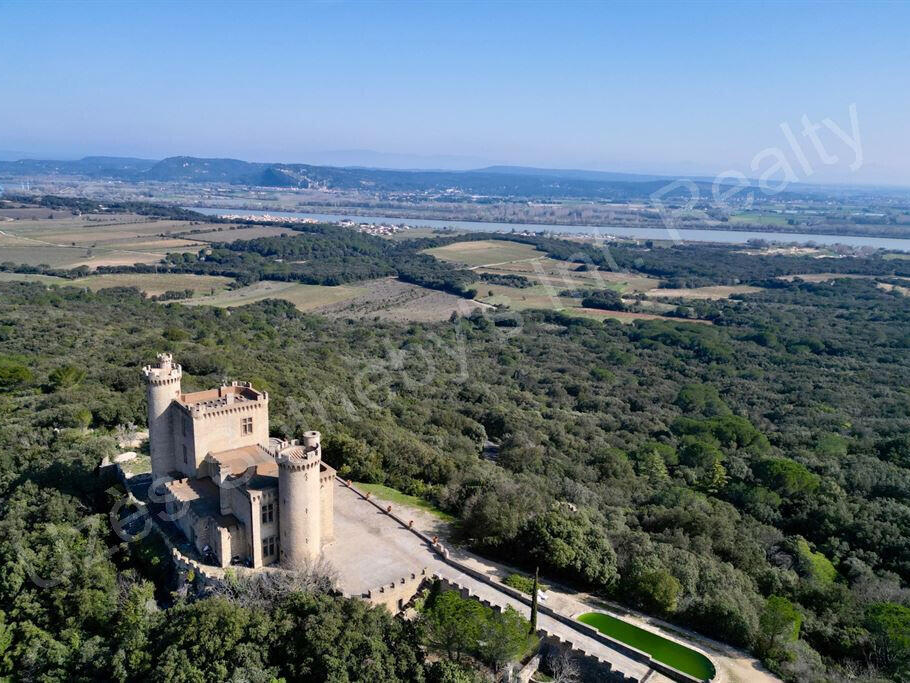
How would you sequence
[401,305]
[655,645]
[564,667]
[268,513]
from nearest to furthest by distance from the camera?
[564,667] → [655,645] → [268,513] → [401,305]

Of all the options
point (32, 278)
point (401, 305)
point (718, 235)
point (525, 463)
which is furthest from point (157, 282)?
point (718, 235)

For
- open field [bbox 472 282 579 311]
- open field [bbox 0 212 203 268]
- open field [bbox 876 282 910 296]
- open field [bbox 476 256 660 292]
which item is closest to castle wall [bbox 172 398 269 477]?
open field [bbox 472 282 579 311]

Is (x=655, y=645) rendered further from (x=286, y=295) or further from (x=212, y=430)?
(x=286, y=295)

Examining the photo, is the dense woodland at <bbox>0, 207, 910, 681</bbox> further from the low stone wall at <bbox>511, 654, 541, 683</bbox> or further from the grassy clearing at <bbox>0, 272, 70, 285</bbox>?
the grassy clearing at <bbox>0, 272, 70, 285</bbox>

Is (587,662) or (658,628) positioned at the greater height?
(587,662)

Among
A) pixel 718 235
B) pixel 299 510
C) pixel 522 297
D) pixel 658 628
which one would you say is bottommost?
pixel 658 628

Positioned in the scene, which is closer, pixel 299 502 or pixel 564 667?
pixel 564 667

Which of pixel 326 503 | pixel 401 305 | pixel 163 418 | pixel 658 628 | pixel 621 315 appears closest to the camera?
pixel 658 628
